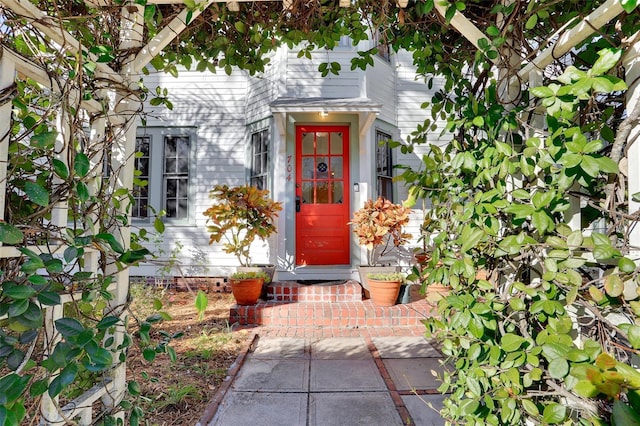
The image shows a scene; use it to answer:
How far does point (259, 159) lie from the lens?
580 centimetres

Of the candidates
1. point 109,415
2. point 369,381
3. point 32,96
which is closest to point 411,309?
point 369,381

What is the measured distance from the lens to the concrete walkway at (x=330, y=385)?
2.08 m

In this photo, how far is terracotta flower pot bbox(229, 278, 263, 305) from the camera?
4.05m

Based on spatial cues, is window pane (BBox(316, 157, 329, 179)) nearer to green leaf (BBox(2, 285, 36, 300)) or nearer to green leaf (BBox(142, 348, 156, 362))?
green leaf (BBox(142, 348, 156, 362))

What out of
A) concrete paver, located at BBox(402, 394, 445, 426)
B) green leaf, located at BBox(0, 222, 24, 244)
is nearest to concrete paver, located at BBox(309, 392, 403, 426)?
concrete paver, located at BBox(402, 394, 445, 426)

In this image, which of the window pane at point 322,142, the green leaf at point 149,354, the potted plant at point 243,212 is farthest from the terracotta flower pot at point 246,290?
the green leaf at point 149,354

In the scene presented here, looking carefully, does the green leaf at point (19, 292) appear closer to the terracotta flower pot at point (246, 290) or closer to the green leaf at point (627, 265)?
the green leaf at point (627, 265)

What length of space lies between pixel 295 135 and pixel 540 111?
4.20 m

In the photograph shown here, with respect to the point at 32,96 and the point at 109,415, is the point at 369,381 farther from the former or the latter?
the point at 32,96

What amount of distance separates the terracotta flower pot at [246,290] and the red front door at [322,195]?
1.19 meters

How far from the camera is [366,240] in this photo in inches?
173

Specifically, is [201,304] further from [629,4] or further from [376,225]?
[376,225]

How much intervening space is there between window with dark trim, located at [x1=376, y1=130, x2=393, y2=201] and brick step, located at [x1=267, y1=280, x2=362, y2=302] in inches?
76.2

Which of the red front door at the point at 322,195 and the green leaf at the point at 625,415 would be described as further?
the red front door at the point at 322,195
